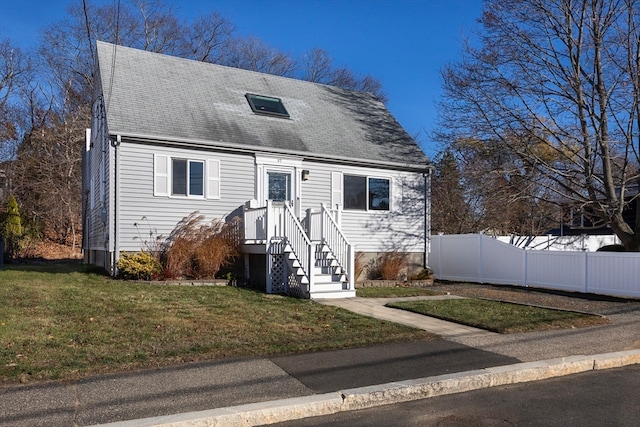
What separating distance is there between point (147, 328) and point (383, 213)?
11.0m

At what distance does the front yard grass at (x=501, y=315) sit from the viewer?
9.47 metres

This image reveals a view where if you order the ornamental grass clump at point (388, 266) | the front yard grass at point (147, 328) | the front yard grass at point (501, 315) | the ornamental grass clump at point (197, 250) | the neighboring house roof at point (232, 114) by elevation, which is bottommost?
the front yard grass at point (501, 315)

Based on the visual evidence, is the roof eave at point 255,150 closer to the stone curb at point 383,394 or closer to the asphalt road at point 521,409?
the stone curb at point 383,394

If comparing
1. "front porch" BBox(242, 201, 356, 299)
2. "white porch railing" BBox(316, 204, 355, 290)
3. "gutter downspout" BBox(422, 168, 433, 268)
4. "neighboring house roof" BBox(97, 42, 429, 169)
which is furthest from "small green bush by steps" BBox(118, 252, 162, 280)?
"gutter downspout" BBox(422, 168, 433, 268)

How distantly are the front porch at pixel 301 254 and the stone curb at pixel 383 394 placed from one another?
6.50 meters

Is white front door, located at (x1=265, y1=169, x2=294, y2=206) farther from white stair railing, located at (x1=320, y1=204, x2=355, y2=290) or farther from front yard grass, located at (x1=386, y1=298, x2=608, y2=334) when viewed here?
front yard grass, located at (x1=386, y1=298, x2=608, y2=334)

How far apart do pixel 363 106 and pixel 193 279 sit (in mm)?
10754

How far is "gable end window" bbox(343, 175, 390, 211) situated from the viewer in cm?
1741

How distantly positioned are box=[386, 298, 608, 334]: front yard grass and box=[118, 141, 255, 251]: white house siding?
618cm

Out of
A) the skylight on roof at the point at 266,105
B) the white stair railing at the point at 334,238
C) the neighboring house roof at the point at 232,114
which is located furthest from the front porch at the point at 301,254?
the skylight on roof at the point at 266,105

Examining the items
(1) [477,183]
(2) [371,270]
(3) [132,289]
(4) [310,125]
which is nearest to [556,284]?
(2) [371,270]

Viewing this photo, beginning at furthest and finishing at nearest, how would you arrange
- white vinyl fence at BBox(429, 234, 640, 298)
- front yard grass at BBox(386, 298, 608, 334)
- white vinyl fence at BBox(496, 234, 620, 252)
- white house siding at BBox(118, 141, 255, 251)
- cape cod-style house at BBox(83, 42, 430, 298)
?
Result: white vinyl fence at BBox(496, 234, 620, 252) < white vinyl fence at BBox(429, 234, 640, 298) < white house siding at BBox(118, 141, 255, 251) < cape cod-style house at BBox(83, 42, 430, 298) < front yard grass at BBox(386, 298, 608, 334)

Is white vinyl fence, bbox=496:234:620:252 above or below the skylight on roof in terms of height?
below

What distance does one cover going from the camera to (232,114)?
16703 millimetres
